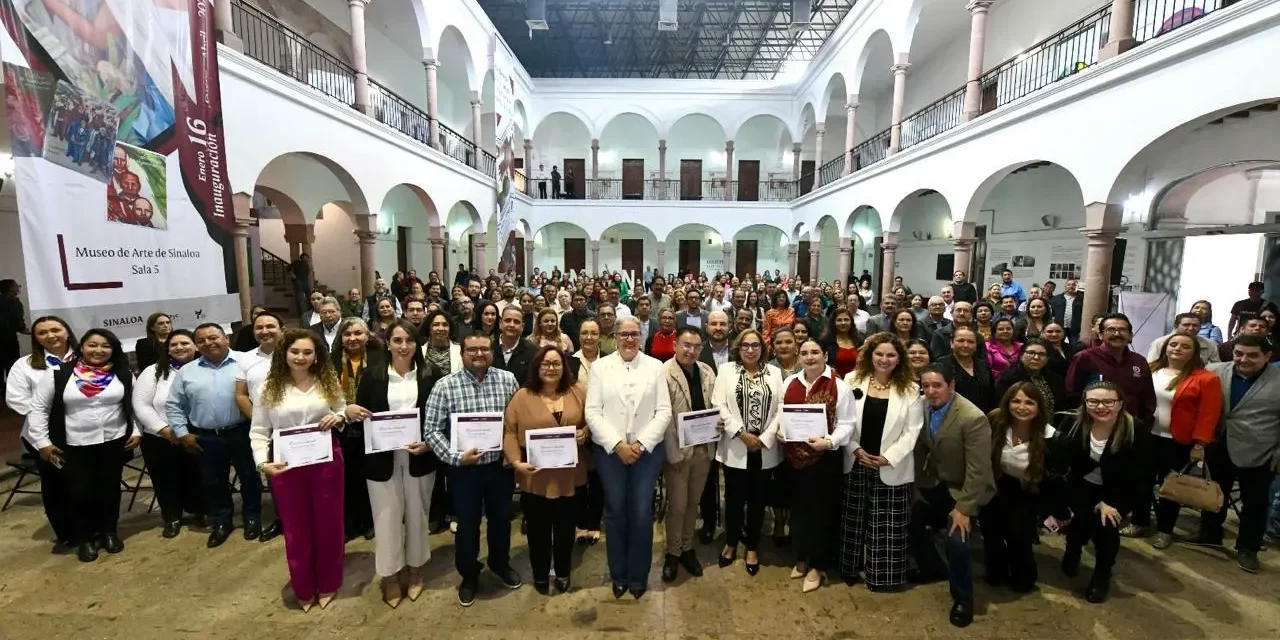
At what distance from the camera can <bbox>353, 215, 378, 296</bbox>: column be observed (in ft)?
32.4

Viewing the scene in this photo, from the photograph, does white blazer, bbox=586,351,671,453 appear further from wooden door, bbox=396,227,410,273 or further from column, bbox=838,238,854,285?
wooden door, bbox=396,227,410,273

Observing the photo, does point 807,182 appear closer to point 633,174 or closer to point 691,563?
point 633,174

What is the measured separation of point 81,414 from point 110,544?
986 mm

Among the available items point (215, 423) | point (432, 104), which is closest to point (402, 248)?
point (432, 104)

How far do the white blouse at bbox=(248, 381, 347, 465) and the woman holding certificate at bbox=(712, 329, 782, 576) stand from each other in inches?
90.4

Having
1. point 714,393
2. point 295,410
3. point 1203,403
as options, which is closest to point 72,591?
point 295,410

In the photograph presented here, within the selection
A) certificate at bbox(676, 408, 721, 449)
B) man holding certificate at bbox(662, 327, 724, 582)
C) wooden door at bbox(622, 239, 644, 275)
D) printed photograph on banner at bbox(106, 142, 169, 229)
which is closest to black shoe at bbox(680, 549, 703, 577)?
man holding certificate at bbox(662, 327, 724, 582)

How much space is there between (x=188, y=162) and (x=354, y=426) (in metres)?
4.54

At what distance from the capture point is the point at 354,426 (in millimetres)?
3166

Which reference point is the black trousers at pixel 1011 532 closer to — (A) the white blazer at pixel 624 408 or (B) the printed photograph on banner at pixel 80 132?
(A) the white blazer at pixel 624 408

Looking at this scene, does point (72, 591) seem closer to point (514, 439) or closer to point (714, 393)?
point (514, 439)

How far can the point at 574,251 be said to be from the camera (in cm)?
2572

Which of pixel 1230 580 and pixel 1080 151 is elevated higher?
pixel 1080 151

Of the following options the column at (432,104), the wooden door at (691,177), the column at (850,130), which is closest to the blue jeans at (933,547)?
the column at (432,104)
